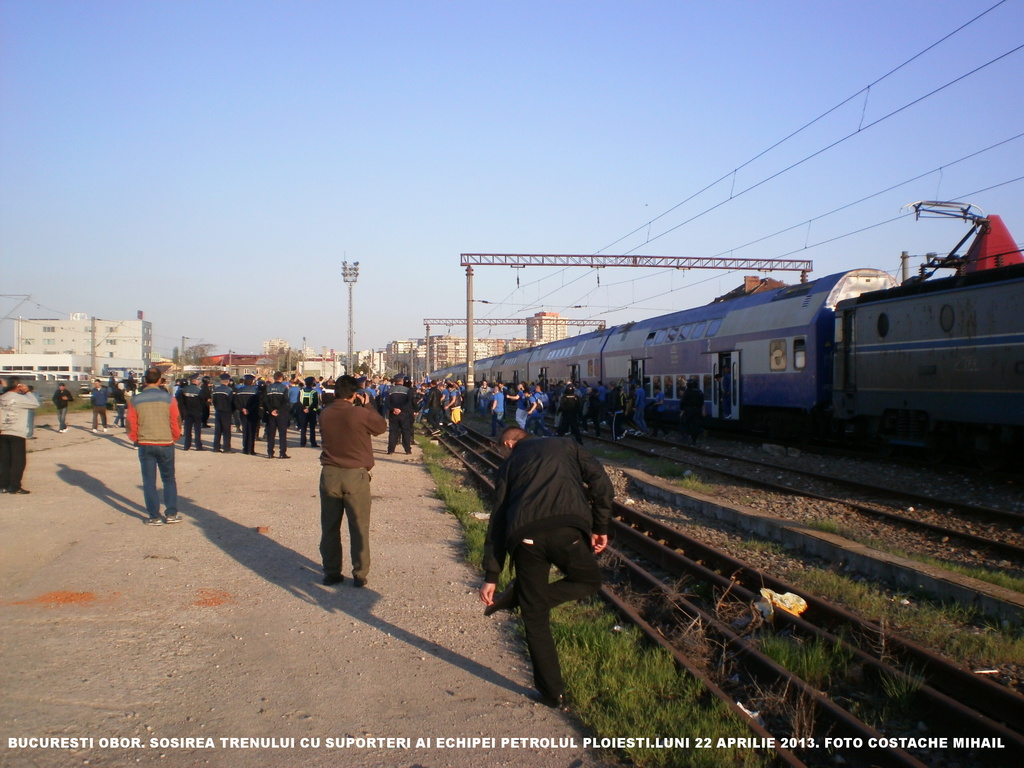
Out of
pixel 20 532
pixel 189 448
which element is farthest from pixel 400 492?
pixel 189 448

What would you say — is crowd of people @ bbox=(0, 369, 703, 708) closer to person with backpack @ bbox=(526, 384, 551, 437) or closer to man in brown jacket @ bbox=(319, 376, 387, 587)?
man in brown jacket @ bbox=(319, 376, 387, 587)

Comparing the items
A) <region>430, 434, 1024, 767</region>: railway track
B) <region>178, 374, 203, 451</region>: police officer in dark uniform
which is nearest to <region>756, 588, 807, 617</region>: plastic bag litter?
<region>430, 434, 1024, 767</region>: railway track

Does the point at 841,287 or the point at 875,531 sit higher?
the point at 841,287

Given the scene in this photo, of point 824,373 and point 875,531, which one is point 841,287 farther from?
point 875,531

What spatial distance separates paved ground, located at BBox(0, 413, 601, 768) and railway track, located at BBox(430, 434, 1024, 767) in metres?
1.29

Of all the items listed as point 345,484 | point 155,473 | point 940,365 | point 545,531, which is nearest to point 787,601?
point 545,531

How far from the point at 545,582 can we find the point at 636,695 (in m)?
0.86

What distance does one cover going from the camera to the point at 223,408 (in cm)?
1770

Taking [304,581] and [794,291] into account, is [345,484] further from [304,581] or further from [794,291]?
[794,291]

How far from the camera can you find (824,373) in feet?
57.8

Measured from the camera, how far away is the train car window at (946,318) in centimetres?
1350

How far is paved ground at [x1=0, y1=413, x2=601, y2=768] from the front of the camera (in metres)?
4.03

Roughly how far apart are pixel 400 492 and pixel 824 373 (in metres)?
10.2

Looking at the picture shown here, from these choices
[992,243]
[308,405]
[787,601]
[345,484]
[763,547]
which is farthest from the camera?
[992,243]
